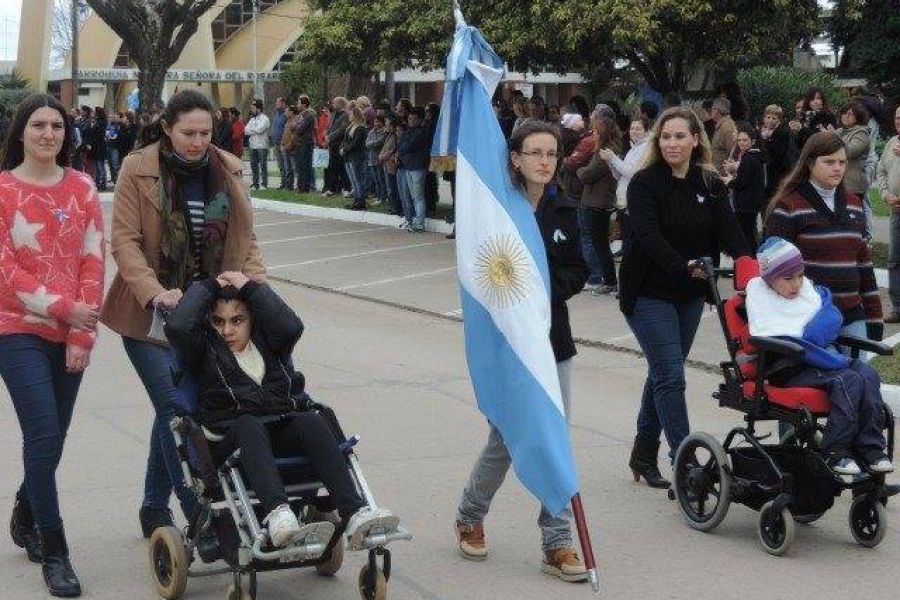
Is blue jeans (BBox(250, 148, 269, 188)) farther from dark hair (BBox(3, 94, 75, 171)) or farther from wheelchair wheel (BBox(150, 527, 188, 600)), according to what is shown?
wheelchair wheel (BBox(150, 527, 188, 600))

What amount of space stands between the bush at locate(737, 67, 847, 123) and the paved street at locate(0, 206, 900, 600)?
24.7m

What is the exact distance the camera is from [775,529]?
255 inches

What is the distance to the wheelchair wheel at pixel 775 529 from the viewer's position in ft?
20.9

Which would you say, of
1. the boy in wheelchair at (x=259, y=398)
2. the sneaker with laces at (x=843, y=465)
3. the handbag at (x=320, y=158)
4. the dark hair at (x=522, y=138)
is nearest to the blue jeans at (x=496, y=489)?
the dark hair at (x=522, y=138)

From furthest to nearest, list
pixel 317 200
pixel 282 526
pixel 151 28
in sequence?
pixel 151 28 < pixel 317 200 < pixel 282 526

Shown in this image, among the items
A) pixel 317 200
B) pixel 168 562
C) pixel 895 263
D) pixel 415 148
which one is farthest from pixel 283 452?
pixel 317 200

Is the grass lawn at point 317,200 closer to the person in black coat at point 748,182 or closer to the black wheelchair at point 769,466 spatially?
the person in black coat at point 748,182

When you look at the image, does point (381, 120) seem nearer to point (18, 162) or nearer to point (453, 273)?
point (453, 273)

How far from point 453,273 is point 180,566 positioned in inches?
445

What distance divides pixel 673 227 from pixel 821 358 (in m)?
1.04

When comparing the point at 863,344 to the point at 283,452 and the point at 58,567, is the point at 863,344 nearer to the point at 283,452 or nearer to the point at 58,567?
the point at 283,452

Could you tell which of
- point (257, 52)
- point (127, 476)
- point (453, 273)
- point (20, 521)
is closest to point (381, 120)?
point (453, 273)

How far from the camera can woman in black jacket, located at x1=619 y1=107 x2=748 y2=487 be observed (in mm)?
7168

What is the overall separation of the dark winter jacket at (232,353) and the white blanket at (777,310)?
2.12 metres
